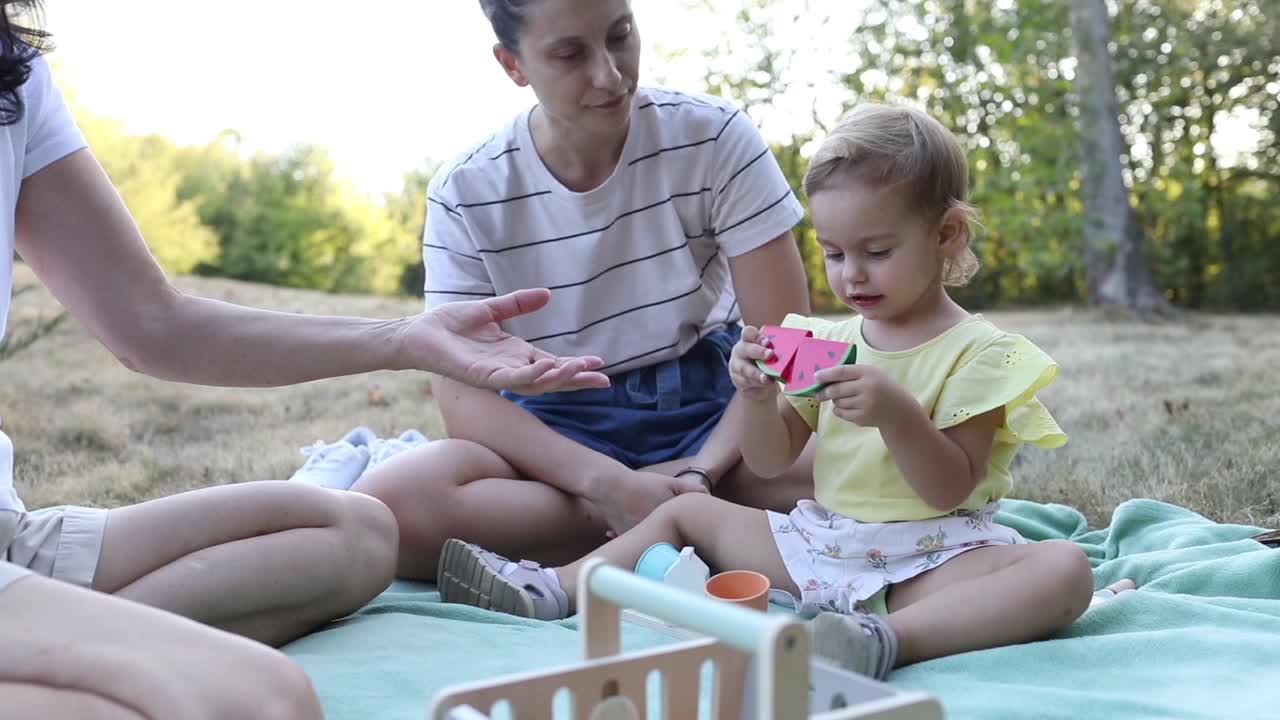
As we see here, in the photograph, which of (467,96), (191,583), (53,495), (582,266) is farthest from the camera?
(467,96)

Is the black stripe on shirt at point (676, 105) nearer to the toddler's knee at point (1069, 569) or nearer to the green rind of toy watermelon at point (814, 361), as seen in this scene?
the green rind of toy watermelon at point (814, 361)

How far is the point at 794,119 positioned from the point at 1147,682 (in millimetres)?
6120

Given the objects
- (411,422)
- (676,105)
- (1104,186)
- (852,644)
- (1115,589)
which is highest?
(676,105)

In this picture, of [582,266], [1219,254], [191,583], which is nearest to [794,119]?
[1219,254]

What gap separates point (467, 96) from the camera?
28.4ft

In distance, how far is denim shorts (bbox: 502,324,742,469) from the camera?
2369 mm

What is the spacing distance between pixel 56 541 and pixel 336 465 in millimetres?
1095

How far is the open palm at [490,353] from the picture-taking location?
1728 millimetres

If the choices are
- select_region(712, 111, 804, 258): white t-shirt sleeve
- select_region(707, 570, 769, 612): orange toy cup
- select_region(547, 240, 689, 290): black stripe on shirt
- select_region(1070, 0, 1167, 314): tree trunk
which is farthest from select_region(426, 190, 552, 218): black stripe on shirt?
select_region(1070, 0, 1167, 314): tree trunk

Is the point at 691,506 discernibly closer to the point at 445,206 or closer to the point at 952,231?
the point at 952,231

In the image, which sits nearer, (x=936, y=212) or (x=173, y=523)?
(x=173, y=523)

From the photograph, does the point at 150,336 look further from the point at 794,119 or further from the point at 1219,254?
the point at 1219,254

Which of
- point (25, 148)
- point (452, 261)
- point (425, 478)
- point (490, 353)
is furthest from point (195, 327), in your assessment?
point (452, 261)

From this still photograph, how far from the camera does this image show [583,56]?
210 cm
